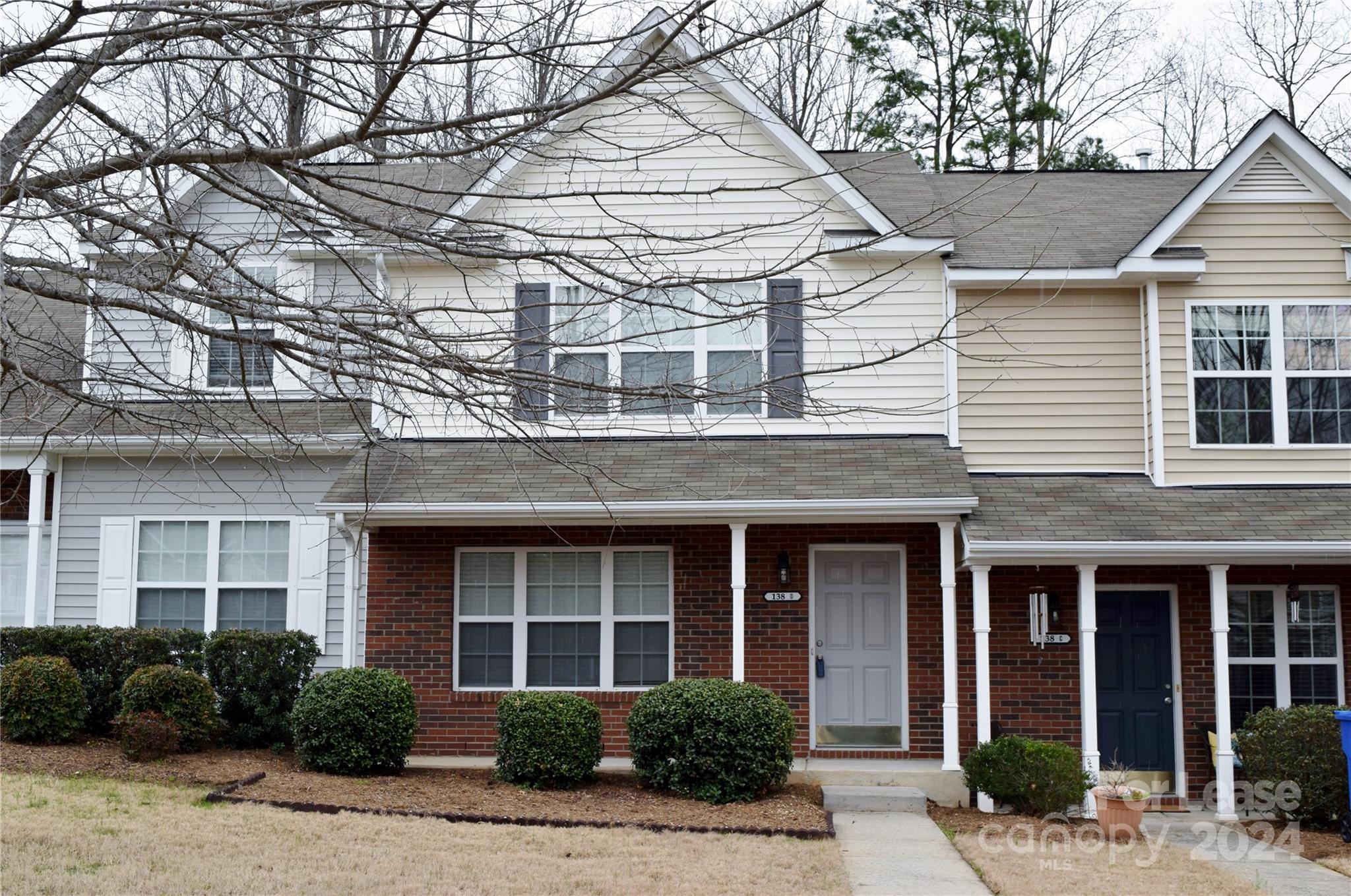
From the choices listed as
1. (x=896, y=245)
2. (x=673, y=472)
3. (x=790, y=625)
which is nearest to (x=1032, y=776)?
(x=790, y=625)

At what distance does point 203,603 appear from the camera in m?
14.7

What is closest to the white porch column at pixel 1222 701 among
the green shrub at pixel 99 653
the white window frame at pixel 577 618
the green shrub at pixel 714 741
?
the green shrub at pixel 714 741

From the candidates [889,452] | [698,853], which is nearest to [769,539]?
[889,452]

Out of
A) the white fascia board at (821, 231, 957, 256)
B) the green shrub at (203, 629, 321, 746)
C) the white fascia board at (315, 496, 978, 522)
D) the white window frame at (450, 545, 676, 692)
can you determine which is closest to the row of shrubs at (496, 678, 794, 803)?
the white window frame at (450, 545, 676, 692)

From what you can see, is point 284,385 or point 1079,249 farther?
point 284,385

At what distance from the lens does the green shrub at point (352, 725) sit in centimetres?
1188

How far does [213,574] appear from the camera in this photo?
1465 cm

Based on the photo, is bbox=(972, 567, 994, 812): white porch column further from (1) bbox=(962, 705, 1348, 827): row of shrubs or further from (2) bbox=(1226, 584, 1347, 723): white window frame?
(2) bbox=(1226, 584, 1347, 723): white window frame

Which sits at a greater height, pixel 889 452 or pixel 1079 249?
pixel 1079 249

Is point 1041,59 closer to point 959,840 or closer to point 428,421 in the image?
point 428,421

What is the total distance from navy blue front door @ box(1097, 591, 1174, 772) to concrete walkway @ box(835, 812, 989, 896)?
2742 millimetres

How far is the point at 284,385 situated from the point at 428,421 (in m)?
2.34

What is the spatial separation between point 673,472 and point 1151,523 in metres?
4.65

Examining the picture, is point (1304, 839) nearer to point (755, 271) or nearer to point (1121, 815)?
point (1121, 815)
